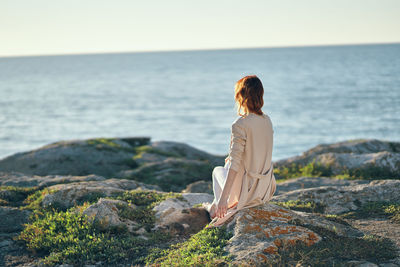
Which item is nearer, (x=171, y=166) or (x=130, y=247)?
(x=130, y=247)

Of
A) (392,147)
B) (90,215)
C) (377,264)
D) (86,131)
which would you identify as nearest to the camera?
(377,264)

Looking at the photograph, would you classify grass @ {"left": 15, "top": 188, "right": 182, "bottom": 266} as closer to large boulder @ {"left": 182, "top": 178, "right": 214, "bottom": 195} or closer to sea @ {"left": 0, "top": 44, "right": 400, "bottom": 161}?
large boulder @ {"left": 182, "top": 178, "right": 214, "bottom": 195}

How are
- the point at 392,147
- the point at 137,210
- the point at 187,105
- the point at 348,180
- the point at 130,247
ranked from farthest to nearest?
the point at 187,105 → the point at 392,147 → the point at 348,180 → the point at 137,210 → the point at 130,247

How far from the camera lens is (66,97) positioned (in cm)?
7962

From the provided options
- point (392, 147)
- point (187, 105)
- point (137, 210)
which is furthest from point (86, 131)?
point (137, 210)

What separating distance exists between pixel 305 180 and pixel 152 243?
25.3ft

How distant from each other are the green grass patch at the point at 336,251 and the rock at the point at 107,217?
346 cm

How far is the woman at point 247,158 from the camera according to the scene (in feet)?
22.6

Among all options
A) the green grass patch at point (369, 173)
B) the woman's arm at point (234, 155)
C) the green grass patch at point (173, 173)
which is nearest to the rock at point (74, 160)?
the green grass patch at point (173, 173)

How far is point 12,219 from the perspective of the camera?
9375 mm

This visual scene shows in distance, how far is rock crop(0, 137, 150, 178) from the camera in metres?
17.7

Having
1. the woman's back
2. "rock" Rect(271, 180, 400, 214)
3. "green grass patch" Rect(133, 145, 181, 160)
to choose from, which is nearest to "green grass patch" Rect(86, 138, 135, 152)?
"green grass patch" Rect(133, 145, 181, 160)

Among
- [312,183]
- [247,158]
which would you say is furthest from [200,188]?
[247,158]

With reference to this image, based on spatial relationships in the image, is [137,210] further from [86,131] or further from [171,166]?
[86,131]
